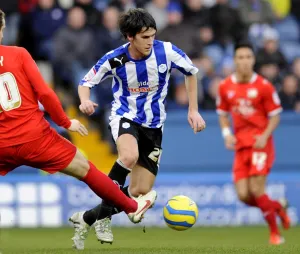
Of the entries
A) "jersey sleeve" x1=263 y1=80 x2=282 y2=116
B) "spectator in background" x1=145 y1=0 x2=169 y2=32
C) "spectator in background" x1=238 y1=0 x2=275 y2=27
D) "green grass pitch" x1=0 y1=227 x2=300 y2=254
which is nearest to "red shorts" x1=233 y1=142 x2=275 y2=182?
"jersey sleeve" x1=263 y1=80 x2=282 y2=116

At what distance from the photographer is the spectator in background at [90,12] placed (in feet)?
51.7

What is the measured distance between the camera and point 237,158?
11594 mm

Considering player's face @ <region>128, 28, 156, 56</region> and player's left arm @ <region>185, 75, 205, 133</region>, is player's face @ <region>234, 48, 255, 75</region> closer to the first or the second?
player's left arm @ <region>185, 75, 205, 133</region>

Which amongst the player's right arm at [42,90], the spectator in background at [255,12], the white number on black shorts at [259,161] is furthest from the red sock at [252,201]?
the spectator in background at [255,12]

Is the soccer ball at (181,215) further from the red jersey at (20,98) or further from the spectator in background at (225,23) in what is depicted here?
the spectator in background at (225,23)

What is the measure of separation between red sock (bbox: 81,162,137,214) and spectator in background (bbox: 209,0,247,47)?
27.3ft

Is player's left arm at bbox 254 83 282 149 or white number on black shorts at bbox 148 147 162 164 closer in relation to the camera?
white number on black shorts at bbox 148 147 162 164

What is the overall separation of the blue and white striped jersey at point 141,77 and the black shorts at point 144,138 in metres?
0.06

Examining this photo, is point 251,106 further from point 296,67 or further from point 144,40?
point 296,67

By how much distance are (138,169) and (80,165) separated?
1.32 meters

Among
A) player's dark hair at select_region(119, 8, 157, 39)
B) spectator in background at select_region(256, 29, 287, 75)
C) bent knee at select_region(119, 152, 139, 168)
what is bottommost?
spectator in background at select_region(256, 29, 287, 75)

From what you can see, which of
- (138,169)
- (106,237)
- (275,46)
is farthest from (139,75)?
(275,46)

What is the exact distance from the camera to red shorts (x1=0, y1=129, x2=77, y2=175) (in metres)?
7.74

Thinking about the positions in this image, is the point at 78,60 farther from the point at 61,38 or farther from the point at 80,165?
the point at 80,165
